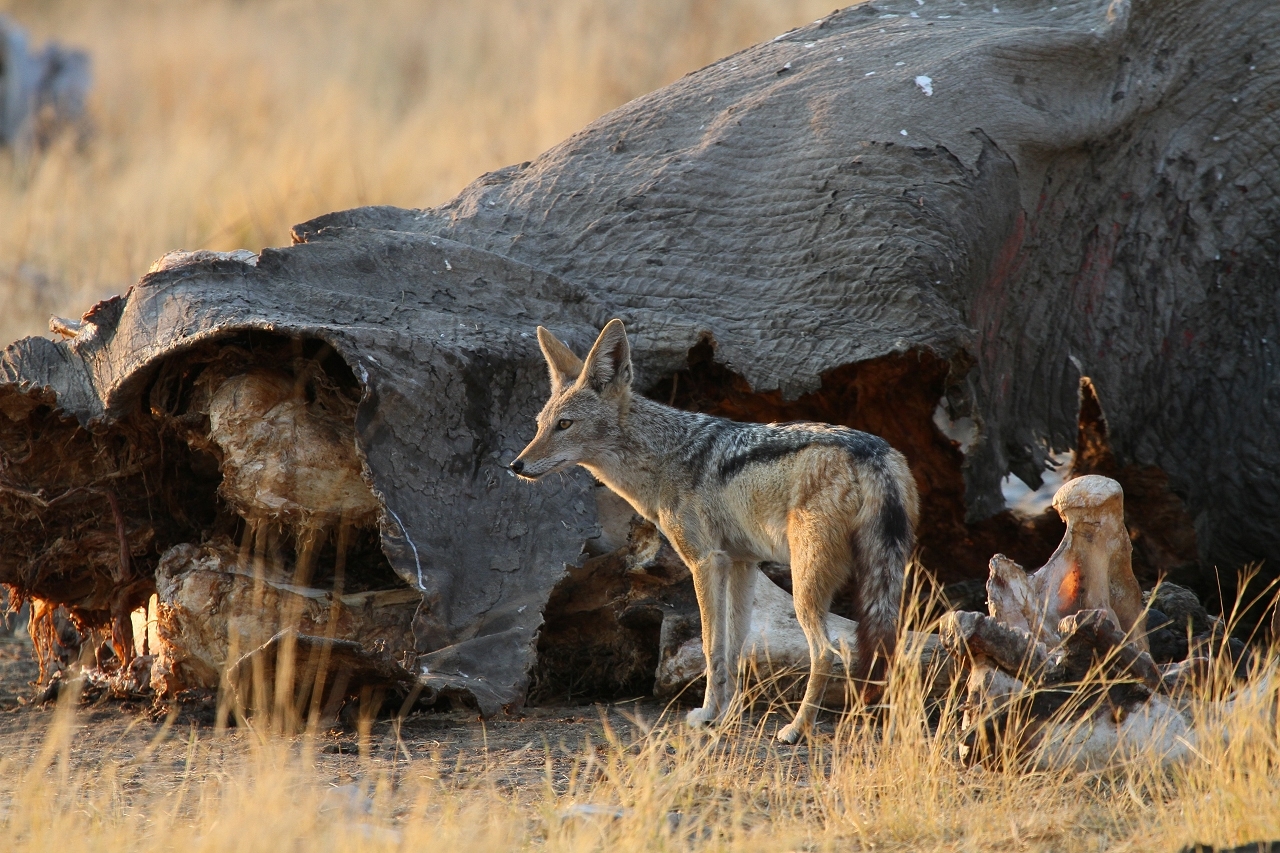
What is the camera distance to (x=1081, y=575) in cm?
473

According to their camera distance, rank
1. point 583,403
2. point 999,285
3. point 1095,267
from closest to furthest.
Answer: point 583,403
point 999,285
point 1095,267

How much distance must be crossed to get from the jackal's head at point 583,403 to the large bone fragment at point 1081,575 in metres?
1.67

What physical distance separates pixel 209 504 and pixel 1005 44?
4.32 metres

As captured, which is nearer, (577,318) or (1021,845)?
(1021,845)

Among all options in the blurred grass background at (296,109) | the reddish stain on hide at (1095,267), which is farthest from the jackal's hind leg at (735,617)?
the blurred grass background at (296,109)

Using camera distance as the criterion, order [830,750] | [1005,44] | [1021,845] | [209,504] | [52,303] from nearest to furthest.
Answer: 1. [1021,845]
2. [830,750]
3. [209,504]
4. [1005,44]
5. [52,303]

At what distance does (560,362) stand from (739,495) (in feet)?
3.11

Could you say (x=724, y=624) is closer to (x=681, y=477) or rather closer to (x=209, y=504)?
(x=681, y=477)

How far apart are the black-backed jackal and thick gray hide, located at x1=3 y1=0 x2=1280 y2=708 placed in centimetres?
34

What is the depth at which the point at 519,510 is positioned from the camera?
5.37 m

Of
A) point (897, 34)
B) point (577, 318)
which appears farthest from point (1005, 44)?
point (577, 318)

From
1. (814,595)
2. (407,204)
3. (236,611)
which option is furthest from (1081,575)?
(407,204)

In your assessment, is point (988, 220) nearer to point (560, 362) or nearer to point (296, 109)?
point (560, 362)

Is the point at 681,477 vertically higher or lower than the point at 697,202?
lower
